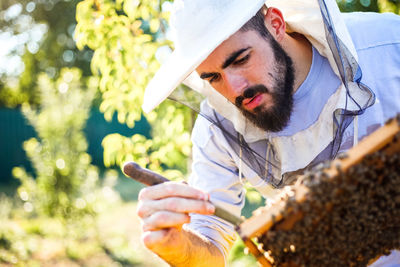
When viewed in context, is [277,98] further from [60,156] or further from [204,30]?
[60,156]

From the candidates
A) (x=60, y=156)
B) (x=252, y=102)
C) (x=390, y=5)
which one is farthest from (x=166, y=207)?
(x=60, y=156)

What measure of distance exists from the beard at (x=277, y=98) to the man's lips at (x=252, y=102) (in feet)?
0.05

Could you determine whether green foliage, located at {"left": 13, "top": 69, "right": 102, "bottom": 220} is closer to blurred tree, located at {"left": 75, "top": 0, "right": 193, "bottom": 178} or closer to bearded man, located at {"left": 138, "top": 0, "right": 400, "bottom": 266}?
blurred tree, located at {"left": 75, "top": 0, "right": 193, "bottom": 178}

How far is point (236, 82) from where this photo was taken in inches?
82.2

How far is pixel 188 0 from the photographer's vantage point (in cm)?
202

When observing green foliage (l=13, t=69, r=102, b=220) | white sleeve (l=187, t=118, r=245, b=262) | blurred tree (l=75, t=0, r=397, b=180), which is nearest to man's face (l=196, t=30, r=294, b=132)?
white sleeve (l=187, t=118, r=245, b=262)

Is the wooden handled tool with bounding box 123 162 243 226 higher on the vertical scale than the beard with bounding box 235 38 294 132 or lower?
higher

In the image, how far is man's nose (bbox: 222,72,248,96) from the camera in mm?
2088

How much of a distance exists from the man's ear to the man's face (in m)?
0.08

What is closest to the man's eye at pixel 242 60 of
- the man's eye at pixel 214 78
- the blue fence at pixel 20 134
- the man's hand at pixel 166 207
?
the man's eye at pixel 214 78

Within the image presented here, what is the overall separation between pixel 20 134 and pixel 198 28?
14.5m

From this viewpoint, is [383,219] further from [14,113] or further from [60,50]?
[60,50]

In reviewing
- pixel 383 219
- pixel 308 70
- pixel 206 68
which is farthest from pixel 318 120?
pixel 383 219

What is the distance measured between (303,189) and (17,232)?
6876mm
